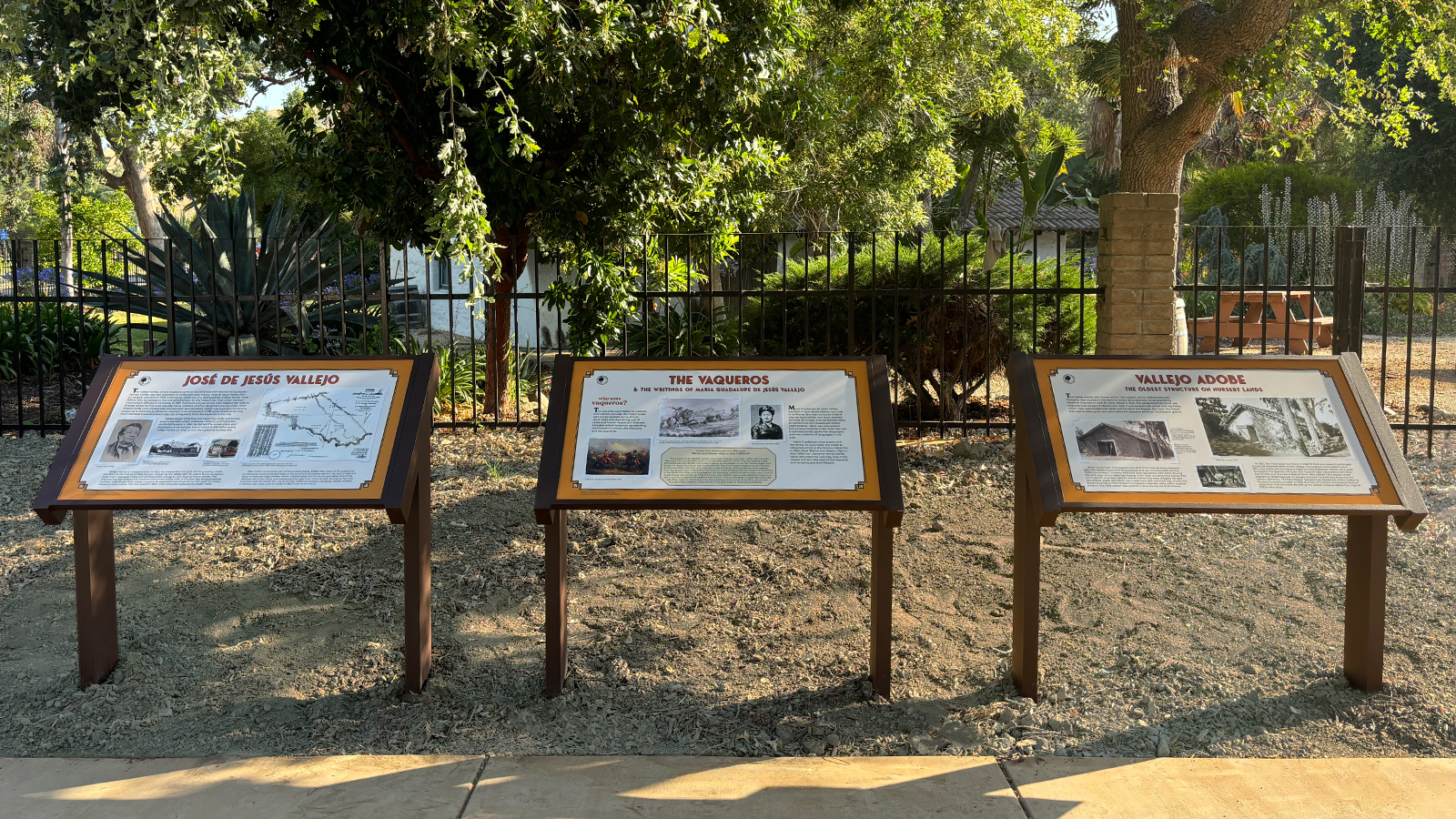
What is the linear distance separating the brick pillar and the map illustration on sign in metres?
4.98

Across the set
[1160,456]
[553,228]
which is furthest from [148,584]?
[1160,456]

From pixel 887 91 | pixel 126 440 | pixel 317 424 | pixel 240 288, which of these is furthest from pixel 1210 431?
pixel 240 288

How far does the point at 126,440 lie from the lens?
146 inches

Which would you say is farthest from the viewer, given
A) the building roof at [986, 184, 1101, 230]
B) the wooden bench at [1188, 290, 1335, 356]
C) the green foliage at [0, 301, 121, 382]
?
the building roof at [986, 184, 1101, 230]

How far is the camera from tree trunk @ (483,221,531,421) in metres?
7.82

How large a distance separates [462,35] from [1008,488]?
419 centimetres

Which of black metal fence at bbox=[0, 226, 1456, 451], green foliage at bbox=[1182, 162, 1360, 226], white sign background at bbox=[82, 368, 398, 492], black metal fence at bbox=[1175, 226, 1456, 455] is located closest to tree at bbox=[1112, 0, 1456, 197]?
black metal fence at bbox=[1175, 226, 1456, 455]

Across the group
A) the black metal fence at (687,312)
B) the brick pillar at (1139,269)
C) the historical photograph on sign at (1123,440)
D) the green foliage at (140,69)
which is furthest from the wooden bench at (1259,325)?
the green foliage at (140,69)

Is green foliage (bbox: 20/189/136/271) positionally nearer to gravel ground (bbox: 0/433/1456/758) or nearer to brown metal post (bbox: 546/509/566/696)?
gravel ground (bbox: 0/433/1456/758)

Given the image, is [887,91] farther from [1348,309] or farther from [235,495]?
[235,495]

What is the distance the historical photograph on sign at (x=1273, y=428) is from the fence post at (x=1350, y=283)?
397 centimetres

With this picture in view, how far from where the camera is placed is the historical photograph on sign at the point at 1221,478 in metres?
3.49

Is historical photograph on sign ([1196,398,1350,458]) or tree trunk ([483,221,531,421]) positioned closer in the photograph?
historical photograph on sign ([1196,398,1350,458])

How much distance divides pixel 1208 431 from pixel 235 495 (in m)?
3.31
